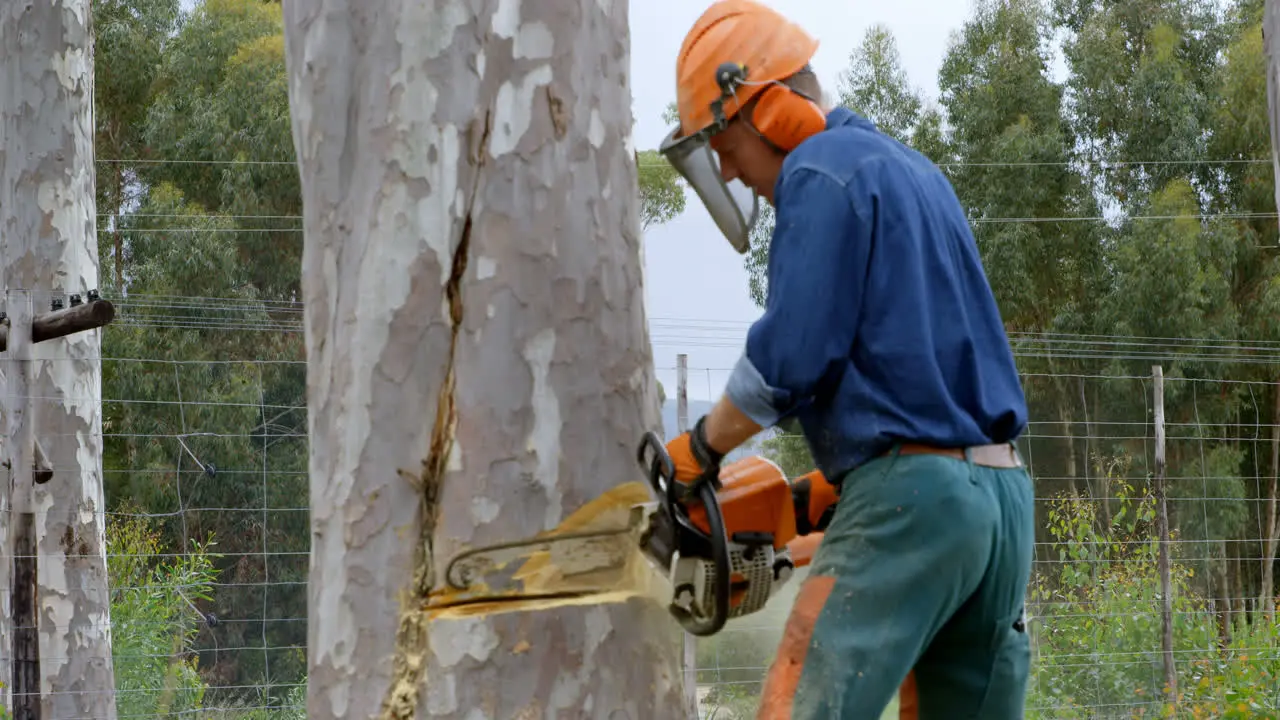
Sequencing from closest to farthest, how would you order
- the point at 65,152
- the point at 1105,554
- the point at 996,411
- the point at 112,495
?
the point at 996,411 < the point at 65,152 < the point at 1105,554 < the point at 112,495

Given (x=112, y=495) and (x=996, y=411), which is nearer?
(x=996, y=411)

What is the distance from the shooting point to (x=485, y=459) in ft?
6.64

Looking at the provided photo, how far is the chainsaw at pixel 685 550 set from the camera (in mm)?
2045

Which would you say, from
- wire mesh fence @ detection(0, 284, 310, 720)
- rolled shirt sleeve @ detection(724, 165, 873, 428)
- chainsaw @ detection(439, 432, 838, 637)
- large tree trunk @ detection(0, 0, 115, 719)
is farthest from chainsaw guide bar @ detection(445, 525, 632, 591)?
wire mesh fence @ detection(0, 284, 310, 720)

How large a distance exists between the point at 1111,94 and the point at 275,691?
15.6 m

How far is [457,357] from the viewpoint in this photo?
2031mm

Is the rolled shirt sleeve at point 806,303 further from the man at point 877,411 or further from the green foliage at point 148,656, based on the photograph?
the green foliage at point 148,656

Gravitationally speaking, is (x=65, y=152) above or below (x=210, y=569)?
above

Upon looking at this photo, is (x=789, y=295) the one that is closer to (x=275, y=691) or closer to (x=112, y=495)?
(x=275, y=691)

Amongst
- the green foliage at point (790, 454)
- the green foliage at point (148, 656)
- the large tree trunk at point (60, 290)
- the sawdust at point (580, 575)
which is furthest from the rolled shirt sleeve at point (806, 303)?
the green foliage at point (790, 454)

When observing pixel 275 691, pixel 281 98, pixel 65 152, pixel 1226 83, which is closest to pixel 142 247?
pixel 281 98

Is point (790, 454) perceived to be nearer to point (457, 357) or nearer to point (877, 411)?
point (877, 411)

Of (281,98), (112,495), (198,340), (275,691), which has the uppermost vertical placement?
(281,98)

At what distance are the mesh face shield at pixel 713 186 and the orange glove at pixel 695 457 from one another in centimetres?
52
